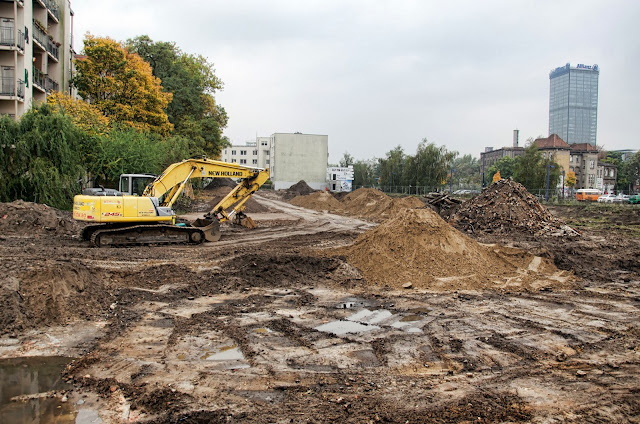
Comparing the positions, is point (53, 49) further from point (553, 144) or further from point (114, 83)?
point (553, 144)

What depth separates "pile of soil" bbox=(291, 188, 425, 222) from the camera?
3447 cm

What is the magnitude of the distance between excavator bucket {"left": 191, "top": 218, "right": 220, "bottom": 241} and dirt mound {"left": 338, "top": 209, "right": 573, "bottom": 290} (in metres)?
5.47

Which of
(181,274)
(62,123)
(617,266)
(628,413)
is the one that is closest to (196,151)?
(62,123)

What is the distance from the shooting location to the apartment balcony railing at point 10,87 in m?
27.7

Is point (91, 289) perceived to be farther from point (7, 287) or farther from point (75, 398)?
point (75, 398)

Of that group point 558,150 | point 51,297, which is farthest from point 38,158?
point 558,150

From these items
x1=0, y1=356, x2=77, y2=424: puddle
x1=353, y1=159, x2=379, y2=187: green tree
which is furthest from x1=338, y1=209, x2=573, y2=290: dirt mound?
x1=353, y1=159, x2=379, y2=187: green tree

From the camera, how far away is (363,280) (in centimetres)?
1199

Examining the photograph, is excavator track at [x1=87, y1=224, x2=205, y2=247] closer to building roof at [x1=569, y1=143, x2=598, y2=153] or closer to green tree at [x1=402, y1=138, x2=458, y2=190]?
green tree at [x1=402, y1=138, x2=458, y2=190]

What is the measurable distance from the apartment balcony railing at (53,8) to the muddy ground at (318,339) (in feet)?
88.9

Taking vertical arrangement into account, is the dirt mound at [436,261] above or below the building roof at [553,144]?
below

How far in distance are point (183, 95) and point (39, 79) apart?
1374 cm

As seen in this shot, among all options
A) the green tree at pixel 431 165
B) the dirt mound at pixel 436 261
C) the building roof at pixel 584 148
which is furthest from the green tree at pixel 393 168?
the dirt mound at pixel 436 261

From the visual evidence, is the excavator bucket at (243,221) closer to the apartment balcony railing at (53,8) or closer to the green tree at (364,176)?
the apartment balcony railing at (53,8)
